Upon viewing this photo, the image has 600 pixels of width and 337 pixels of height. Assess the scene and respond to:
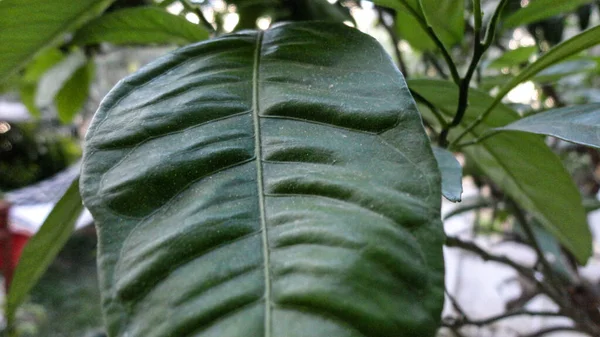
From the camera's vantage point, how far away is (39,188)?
1.91 metres

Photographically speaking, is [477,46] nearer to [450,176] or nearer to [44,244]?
[450,176]

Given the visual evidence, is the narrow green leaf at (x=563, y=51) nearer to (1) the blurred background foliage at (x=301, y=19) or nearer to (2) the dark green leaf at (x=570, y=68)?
(1) the blurred background foliage at (x=301, y=19)

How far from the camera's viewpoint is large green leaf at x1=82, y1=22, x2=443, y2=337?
193 mm

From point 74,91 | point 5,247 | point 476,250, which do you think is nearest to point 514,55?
point 476,250

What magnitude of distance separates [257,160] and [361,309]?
11cm

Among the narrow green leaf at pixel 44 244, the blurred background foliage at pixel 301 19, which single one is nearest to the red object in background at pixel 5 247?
the blurred background foliage at pixel 301 19

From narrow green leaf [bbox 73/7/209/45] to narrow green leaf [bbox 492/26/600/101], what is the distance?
1.01 ft

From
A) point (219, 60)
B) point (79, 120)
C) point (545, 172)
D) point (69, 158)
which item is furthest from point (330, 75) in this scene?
point (79, 120)

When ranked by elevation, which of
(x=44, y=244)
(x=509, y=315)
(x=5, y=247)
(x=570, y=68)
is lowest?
(x=5, y=247)

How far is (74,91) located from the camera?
90 centimetres

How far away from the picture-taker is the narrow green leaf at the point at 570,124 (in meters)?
0.31

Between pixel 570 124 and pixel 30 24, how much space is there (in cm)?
47

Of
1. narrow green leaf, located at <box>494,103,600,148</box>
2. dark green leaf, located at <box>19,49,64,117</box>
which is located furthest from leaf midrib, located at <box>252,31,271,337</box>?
dark green leaf, located at <box>19,49,64,117</box>

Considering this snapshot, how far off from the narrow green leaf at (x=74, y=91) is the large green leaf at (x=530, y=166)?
0.70 meters
